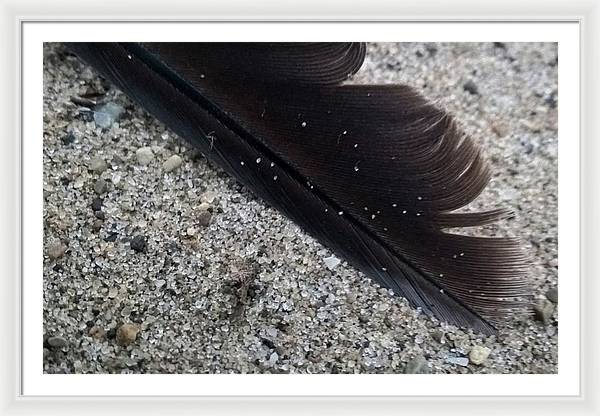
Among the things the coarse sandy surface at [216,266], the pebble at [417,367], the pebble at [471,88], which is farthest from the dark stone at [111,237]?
the pebble at [471,88]

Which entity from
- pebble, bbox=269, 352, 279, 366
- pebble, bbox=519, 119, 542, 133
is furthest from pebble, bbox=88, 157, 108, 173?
pebble, bbox=519, 119, 542, 133

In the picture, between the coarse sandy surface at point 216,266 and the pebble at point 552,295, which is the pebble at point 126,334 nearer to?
the coarse sandy surface at point 216,266

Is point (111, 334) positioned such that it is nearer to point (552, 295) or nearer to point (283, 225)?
point (283, 225)

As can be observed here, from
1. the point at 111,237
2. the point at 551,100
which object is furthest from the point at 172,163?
the point at 551,100

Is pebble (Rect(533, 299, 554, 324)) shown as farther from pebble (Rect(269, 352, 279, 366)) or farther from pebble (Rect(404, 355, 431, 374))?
pebble (Rect(269, 352, 279, 366))
